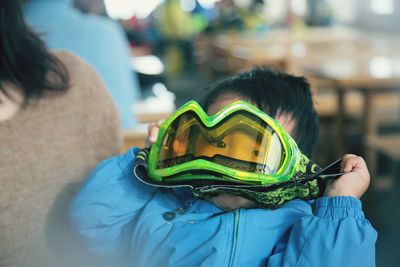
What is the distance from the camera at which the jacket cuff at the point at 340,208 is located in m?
0.83

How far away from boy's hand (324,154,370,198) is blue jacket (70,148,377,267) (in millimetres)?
19

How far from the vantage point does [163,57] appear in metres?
7.89

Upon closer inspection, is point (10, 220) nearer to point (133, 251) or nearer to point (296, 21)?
point (133, 251)

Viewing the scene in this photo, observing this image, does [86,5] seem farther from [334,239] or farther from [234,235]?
[334,239]

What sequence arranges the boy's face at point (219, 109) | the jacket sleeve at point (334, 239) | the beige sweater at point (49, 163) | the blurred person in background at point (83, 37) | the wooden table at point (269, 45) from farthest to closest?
the wooden table at point (269, 45), the blurred person in background at point (83, 37), the beige sweater at point (49, 163), the boy's face at point (219, 109), the jacket sleeve at point (334, 239)

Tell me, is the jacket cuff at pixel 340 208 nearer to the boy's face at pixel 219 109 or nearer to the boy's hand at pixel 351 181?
the boy's hand at pixel 351 181

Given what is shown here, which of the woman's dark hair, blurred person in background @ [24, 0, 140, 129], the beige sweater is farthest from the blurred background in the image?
the beige sweater

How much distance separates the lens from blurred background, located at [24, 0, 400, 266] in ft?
7.46

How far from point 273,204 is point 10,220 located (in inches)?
21.1

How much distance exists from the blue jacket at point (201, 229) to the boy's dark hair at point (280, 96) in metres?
0.13

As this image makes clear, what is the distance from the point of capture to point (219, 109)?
0.99 meters

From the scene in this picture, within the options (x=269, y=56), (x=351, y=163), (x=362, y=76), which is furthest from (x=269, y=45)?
(x=351, y=163)

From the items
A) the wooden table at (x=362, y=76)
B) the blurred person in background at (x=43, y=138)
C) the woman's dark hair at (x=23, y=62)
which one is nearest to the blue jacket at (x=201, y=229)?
the blurred person in background at (x=43, y=138)

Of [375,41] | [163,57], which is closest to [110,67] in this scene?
[375,41]
